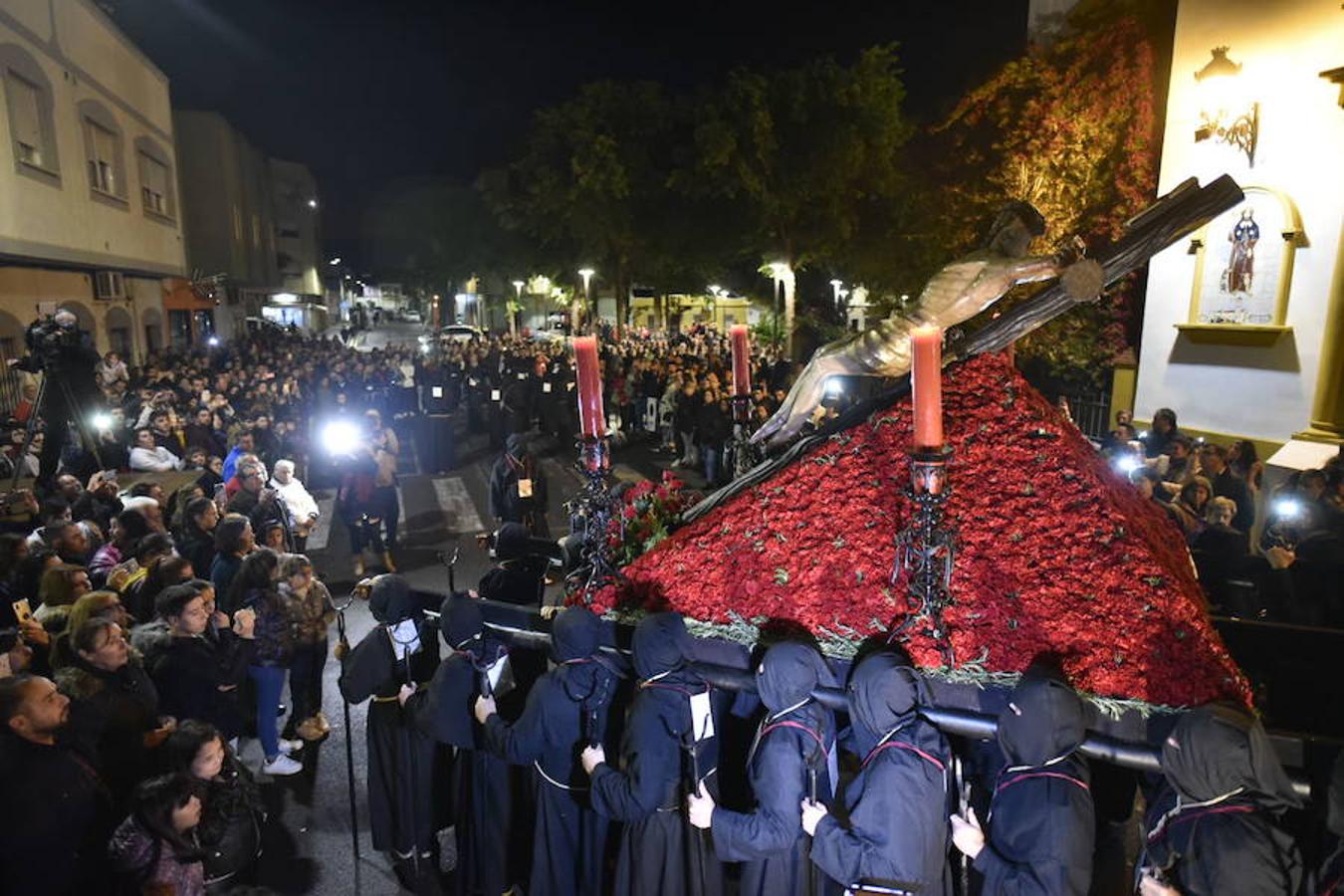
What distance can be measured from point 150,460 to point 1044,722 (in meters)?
10.4

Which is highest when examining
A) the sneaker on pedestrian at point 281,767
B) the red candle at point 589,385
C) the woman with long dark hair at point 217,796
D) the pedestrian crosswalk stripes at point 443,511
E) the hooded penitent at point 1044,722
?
the red candle at point 589,385

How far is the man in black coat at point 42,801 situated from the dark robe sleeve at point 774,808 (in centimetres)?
268

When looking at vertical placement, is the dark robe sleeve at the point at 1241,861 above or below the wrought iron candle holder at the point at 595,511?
below

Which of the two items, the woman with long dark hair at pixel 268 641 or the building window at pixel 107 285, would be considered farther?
the building window at pixel 107 285

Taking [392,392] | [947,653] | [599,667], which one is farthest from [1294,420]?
[392,392]

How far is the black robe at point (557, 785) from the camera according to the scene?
12.4 feet

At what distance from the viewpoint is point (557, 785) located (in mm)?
3914

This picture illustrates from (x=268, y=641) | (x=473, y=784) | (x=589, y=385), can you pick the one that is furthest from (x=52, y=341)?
(x=589, y=385)

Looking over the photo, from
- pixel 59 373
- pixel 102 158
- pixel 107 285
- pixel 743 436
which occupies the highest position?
pixel 102 158

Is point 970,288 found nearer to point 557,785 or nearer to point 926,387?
point 926,387

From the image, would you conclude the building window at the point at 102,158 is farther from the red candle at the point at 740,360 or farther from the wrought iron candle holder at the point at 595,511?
the wrought iron candle holder at the point at 595,511

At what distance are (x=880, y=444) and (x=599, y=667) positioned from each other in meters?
1.78

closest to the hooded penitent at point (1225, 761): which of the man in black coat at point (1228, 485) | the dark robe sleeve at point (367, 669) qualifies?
the dark robe sleeve at point (367, 669)

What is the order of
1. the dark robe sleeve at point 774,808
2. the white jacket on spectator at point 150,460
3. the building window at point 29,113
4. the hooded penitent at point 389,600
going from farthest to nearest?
1. the building window at point 29,113
2. the white jacket on spectator at point 150,460
3. the hooded penitent at point 389,600
4. the dark robe sleeve at point 774,808
